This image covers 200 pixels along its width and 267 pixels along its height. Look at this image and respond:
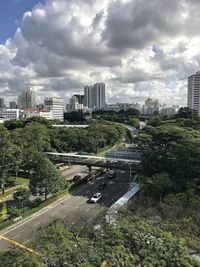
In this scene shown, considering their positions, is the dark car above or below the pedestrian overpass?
below

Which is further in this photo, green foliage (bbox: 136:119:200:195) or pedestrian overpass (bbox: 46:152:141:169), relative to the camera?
pedestrian overpass (bbox: 46:152:141:169)

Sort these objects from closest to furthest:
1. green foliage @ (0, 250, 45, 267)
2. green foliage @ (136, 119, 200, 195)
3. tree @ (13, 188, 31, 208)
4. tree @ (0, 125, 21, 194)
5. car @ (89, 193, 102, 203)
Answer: green foliage @ (0, 250, 45, 267)
green foliage @ (136, 119, 200, 195)
tree @ (13, 188, 31, 208)
car @ (89, 193, 102, 203)
tree @ (0, 125, 21, 194)

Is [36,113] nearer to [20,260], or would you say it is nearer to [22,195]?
[22,195]

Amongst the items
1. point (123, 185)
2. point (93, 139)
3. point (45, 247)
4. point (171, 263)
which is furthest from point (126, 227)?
point (93, 139)

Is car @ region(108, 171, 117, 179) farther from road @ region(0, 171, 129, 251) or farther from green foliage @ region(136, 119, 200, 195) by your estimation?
green foliage @ region(136, 119, 200, 195)

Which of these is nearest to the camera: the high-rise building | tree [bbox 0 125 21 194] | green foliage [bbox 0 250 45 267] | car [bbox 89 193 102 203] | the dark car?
green foliage [bbox 0 250 45 267]

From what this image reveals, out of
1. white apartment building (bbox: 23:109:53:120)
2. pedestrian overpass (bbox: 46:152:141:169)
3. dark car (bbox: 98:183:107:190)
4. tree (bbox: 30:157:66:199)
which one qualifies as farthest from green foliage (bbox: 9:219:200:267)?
white apartment building (bbox: 23:109:53:120)

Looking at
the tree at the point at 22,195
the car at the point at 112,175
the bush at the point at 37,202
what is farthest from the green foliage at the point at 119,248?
the car at the point at 112,175

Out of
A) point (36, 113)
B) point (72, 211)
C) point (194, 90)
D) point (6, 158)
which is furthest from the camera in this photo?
point (36, 113)

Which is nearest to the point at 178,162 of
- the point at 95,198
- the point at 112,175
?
the point at 95,198

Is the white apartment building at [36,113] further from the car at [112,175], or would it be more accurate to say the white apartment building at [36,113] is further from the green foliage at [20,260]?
the green foliage at [20,260]
